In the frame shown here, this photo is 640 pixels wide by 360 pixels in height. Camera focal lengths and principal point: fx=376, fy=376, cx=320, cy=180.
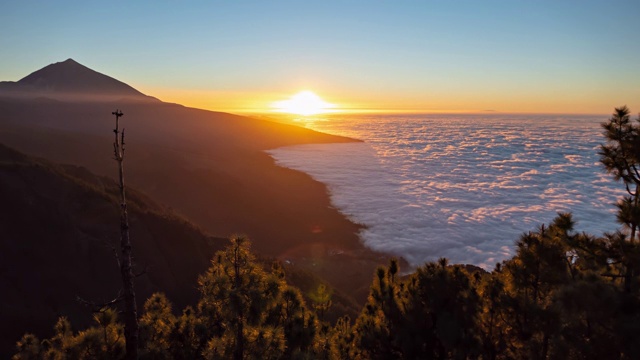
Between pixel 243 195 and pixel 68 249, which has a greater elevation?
pixel 68 249

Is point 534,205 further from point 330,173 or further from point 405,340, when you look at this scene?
point 405,340

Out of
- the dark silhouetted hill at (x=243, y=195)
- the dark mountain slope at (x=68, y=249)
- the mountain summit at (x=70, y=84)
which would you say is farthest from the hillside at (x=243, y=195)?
the mountain summit at (x=70, y=84)

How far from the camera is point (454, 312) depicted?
25.2 ft

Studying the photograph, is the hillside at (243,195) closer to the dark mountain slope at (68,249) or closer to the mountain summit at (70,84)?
the dark mountain slope at (68,249)

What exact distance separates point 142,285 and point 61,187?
964 centimetres

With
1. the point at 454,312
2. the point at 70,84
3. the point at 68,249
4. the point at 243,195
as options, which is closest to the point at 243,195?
the point at 243,195

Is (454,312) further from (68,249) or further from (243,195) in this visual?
(243,195)

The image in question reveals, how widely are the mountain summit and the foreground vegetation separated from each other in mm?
185540

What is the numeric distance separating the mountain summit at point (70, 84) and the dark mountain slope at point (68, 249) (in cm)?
16560

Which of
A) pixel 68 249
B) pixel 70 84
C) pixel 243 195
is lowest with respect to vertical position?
pixel 243 195

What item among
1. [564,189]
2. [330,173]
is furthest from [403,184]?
[564,189]

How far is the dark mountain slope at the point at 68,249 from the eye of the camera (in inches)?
680

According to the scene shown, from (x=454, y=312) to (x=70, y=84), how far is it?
213951 millimetres

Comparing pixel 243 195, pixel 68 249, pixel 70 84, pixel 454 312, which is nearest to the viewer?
pixel 454 312
